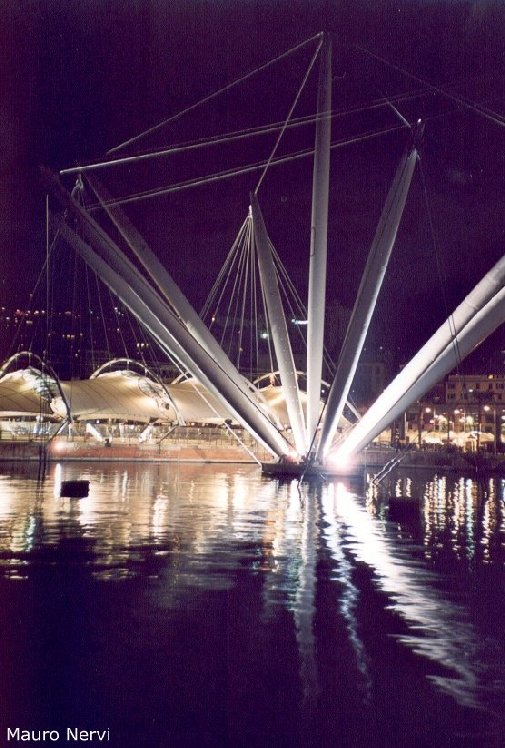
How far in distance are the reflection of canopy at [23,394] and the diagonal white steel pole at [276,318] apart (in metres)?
37.0

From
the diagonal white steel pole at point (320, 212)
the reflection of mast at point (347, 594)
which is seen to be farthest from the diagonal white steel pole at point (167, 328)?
the reflection of mast at point (347, 594)

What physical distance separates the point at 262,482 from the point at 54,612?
31.1 m

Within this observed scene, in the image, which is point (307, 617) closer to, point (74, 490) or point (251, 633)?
point (251, 633)

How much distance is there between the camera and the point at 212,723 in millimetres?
7469

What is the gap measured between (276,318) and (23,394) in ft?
143

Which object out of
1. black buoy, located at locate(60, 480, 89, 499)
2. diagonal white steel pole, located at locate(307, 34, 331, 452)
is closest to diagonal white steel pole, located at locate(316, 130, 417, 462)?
diagonal white steel pole, located at locate(307, 34, 331, 452)

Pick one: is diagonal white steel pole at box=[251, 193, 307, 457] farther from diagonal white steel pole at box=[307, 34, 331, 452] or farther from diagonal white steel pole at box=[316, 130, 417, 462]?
diagonal white steel pole at box=[316, 130, 417, 462]

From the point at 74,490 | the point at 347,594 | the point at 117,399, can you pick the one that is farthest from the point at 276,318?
the point at 117,399

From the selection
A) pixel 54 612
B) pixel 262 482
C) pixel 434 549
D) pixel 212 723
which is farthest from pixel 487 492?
pixel 212 723

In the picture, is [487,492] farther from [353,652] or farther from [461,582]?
[353,652]

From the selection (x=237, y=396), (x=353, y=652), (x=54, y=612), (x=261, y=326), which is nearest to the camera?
(x=353, y=652)

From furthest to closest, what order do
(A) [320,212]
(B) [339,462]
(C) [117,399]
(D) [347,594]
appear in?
(C) [117,399] → (B) [339,462] → (A) [320,212] → (D) [347,594]

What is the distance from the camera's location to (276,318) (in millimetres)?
46812

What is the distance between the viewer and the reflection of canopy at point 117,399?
8644 cm
